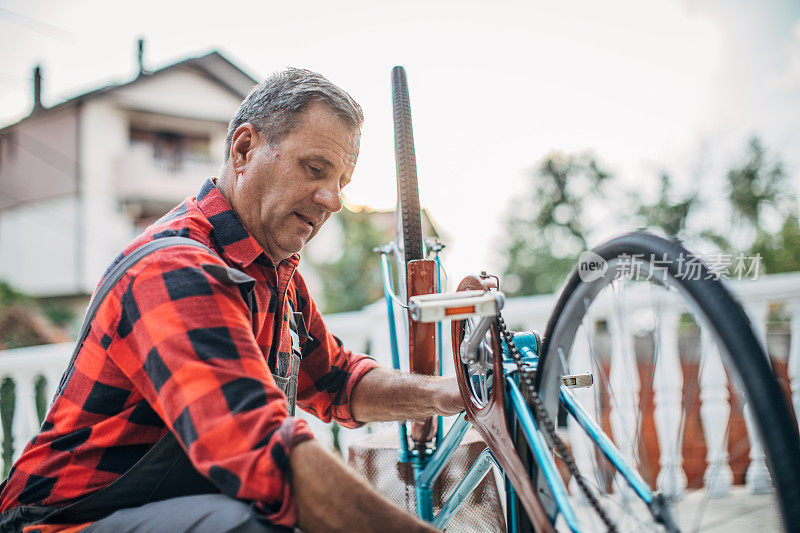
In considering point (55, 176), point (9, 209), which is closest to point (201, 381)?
point (55, 176)

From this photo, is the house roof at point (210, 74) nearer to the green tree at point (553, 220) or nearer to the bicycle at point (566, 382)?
the green tree at point (553, 220)

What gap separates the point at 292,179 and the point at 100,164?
11324 millimetres

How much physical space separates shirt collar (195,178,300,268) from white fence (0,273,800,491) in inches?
41.0

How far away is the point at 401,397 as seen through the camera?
1.23m

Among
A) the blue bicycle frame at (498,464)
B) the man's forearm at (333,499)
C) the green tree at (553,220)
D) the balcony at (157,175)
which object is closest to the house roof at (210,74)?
the balcony at (157,175)

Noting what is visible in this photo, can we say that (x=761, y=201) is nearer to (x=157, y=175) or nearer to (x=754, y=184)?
(x=754, y=184)

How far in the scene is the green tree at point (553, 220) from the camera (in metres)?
13.7

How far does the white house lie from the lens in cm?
1055

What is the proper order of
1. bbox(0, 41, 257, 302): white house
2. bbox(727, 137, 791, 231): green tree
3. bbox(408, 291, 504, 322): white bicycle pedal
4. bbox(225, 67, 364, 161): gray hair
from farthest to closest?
bbox(727, 137, 791, 231): green tree < bbox(0, 41, 257, 302): white house < bbox(225, 67, 364, 161): gray hair < bbox(408, 291, 504, 322): white bicycle pedal

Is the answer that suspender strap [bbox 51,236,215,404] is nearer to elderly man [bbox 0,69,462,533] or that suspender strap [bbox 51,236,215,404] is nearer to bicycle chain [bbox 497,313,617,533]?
elderly man [bbox 0,69,462,533]

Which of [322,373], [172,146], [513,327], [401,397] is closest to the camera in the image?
[401,397]

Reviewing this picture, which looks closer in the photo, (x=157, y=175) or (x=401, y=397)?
(x=401, y=397)

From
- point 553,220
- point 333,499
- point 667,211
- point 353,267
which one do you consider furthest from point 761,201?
point 333,499

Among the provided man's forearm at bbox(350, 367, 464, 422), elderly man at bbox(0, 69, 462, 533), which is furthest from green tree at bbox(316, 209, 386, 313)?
elderly man at bbox(0, 69, 462, 533)
